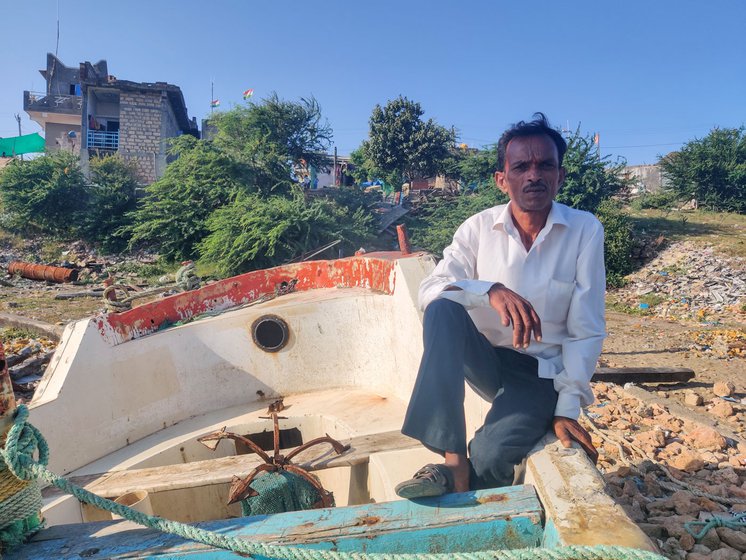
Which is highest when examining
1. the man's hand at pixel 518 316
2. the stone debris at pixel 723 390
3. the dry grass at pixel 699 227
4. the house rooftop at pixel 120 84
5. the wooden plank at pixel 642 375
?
the house rooftop at pixel 120 84

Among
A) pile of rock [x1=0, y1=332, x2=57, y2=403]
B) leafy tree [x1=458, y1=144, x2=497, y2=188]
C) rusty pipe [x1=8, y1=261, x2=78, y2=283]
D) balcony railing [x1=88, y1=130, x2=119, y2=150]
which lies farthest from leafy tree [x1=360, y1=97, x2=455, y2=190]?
pile of rock [x1=0, y1=332, x2=57, y2=403]

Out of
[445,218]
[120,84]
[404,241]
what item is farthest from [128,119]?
[404,241]

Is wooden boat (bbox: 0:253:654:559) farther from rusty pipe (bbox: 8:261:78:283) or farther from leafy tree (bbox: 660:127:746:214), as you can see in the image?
leafy tree (bbox: 660:127:746:214)

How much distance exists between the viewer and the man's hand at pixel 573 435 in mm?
1692

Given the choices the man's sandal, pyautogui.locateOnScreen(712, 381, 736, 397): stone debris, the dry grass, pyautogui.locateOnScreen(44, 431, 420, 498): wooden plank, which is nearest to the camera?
the man's sandal

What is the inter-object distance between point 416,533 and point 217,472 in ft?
4.99

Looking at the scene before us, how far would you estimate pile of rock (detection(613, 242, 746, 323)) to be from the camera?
10.5 meters

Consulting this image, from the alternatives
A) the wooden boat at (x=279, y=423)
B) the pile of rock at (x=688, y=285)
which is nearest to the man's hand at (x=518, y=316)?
the wooden boat at (x=279, y=423)

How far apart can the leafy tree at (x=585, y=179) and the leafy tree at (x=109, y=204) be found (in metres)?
15.3

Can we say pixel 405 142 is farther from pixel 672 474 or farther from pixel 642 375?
pixel 672 474

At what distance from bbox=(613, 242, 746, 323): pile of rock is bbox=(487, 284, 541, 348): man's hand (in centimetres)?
973

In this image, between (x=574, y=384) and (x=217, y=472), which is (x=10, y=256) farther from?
(x=574, y=384)

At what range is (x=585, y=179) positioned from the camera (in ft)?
53.1

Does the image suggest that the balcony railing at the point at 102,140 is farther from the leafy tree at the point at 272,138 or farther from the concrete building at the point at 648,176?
the concrete building at the point at 648,176
